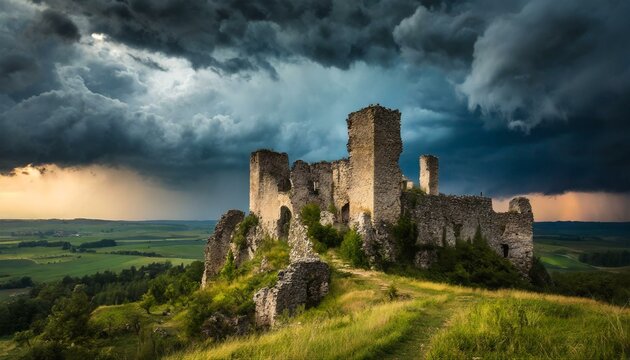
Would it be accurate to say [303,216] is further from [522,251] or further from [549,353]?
[549,353]

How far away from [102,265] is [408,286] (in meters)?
144

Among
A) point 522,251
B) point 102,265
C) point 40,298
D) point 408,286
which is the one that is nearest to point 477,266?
point 522,251

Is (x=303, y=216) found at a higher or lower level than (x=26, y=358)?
higher

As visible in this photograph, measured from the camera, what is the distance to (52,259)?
15850 centimetres

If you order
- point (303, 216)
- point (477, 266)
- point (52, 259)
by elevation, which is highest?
point (303, 216)

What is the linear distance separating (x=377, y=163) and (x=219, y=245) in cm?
2390

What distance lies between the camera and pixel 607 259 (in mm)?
131875

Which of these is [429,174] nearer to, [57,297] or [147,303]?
[147,303]

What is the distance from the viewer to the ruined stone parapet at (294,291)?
16891 mm

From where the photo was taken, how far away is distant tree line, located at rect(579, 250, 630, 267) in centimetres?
12806

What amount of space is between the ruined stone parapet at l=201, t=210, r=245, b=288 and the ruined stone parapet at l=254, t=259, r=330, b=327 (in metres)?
23.9

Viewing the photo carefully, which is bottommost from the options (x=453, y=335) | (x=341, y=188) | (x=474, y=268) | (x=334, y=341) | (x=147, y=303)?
(x=147, y=303)

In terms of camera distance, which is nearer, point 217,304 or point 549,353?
point 549,353

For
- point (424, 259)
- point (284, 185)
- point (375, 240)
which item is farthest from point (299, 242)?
point (284, 185)
